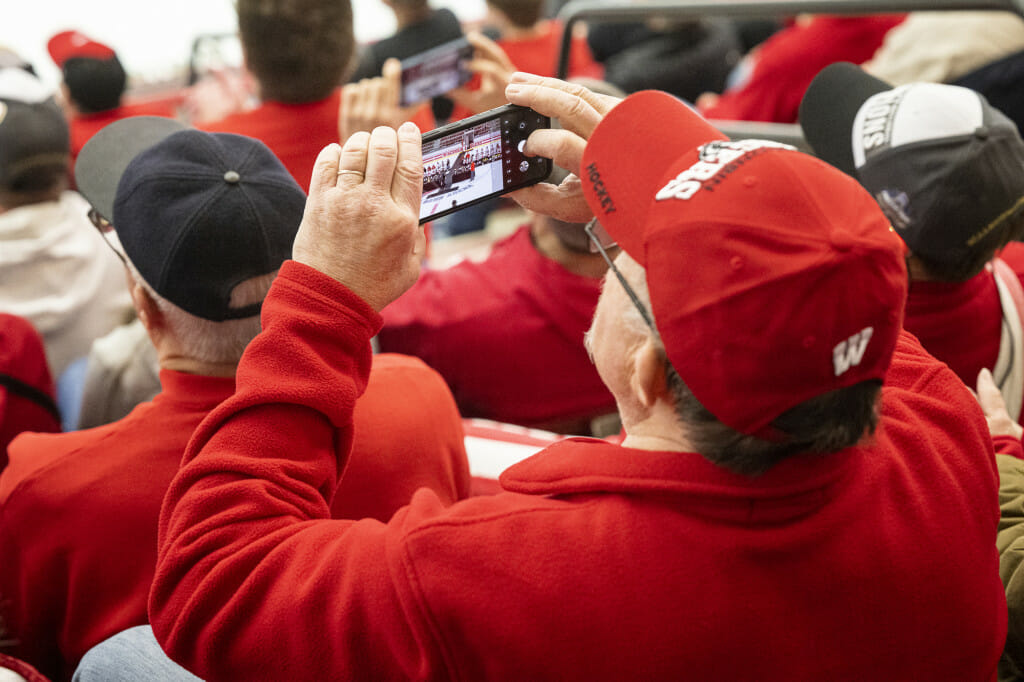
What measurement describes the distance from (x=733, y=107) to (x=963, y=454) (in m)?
2.54

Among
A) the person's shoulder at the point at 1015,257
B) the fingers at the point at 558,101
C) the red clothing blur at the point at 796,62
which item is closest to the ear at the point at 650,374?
the fingers at the point at 558,101

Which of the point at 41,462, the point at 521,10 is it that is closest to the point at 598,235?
the point at 41,462

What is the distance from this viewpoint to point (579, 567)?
634mm

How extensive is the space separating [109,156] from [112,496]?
0.55m

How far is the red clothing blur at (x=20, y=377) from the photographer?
4.86 ft

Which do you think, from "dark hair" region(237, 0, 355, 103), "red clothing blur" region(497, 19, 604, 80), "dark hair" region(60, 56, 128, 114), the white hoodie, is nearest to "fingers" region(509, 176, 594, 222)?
the white hoodie

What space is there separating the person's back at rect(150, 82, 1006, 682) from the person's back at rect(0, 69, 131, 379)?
1258mm

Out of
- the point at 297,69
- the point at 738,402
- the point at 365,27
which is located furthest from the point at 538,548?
the point at 365,27

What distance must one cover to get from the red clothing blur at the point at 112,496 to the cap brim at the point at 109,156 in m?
0.34

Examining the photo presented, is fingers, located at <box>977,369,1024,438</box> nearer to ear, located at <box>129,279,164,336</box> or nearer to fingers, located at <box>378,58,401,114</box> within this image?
ear, located at <box>129,279,164,336</box>

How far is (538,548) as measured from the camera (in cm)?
64

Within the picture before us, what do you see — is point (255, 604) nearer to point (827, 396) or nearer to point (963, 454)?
point (827, 396)

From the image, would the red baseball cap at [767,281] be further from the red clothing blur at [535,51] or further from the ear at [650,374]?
the red clothing blur at [535,51]

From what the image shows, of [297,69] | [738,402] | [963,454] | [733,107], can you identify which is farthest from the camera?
[733,107]
